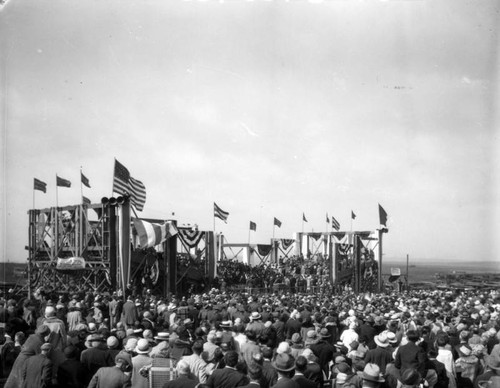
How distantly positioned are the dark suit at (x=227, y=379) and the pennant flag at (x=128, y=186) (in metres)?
16.7

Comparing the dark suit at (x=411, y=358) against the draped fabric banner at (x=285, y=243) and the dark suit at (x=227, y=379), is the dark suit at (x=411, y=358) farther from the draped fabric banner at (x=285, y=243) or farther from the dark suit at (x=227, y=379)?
the draped fabric banner at (x=285, y=243)

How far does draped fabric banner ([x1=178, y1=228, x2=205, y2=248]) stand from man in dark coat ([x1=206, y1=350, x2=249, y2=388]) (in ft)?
75.3

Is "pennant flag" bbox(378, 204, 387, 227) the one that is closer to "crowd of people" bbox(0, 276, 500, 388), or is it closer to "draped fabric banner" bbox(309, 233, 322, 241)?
"draped fabric banner" bbox(309, 233, 322, 241)

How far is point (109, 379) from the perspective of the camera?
761 centimetres

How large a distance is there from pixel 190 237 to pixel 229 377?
2370 cm

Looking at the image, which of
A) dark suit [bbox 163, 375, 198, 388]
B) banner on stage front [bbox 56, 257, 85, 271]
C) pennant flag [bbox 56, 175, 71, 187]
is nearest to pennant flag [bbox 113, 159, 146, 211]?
banner on stage front [bbox 56, 257, 85, 271]

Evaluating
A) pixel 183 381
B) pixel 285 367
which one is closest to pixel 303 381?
pixel 285 367

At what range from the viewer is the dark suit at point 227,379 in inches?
291

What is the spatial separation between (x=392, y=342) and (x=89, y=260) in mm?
17597

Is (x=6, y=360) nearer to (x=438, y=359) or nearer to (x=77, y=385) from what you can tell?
(x=77, y=385)

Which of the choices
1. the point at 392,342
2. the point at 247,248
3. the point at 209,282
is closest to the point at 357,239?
the point at 247,248

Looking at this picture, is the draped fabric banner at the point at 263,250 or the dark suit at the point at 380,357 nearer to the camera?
the dark suit at the point at 380,357

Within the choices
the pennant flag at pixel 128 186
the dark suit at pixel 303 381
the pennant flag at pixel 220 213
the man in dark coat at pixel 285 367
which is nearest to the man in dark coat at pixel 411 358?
the dark suit at pixel 303 381

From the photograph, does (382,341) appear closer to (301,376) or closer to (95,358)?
(301,376)
